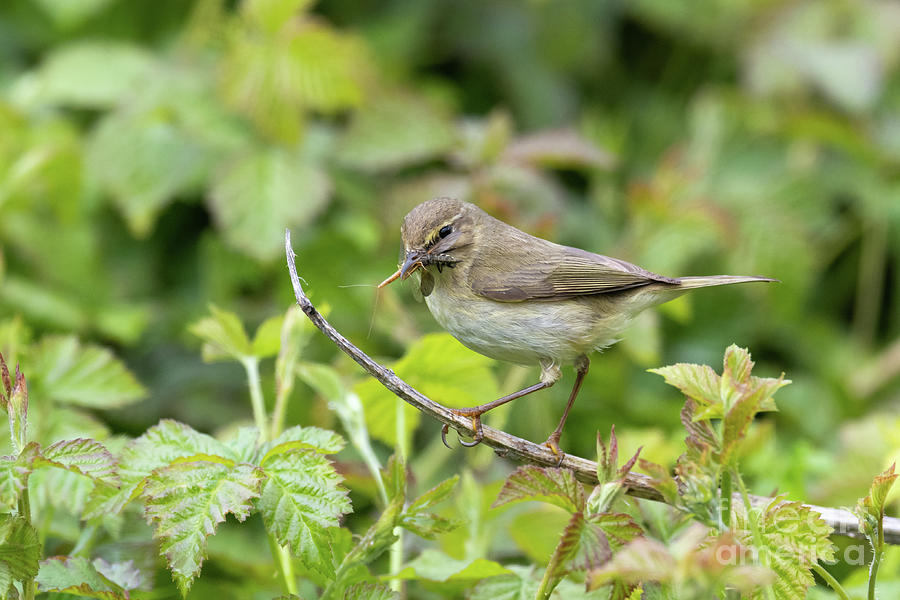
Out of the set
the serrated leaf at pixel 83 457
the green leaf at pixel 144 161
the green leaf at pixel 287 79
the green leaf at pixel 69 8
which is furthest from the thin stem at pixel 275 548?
the green leaf at pixel 69 8

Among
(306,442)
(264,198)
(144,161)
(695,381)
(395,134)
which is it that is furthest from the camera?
(395,134)

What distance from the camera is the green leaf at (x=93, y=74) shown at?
14.3ft

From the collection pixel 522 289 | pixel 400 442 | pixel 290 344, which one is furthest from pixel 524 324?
pixel 290 344

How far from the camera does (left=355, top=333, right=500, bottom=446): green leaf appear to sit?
2.61 m

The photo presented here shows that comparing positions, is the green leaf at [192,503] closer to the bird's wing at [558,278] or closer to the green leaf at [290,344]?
the green leaf at [290,344]

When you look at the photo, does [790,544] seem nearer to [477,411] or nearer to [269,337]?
[477,411]

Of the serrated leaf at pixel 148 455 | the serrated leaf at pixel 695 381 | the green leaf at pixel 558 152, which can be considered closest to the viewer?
the serrated leaf at pixel 695 381

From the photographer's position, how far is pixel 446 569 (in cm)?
232

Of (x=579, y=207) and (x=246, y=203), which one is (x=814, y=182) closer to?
(x=579, y=207)

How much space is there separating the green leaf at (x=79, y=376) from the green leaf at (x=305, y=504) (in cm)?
68

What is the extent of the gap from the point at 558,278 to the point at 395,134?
1792mm

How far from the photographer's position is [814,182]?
5078 mm

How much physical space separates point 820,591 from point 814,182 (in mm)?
3080

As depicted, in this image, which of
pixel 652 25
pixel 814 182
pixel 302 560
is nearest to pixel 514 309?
pixel 302 560
